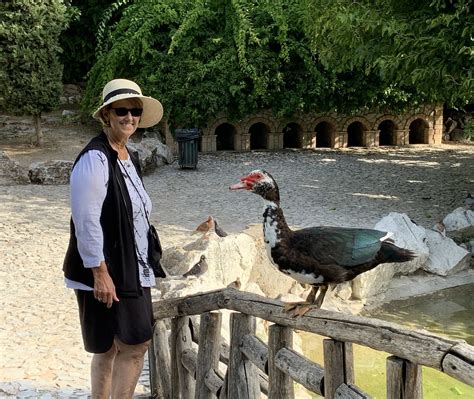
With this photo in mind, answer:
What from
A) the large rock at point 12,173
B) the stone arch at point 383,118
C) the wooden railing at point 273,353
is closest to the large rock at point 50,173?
the large rock at point 12,173

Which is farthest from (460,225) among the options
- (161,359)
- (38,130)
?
(38,130)

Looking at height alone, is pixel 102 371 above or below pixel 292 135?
below

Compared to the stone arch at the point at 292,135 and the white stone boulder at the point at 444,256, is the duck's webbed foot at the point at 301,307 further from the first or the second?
the stone arch at the point at 292,135

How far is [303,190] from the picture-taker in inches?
520

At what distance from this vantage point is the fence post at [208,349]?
13.7 ft

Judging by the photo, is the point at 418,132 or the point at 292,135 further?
the point at 418,132

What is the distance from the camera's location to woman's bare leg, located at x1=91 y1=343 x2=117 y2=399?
3.72 meters

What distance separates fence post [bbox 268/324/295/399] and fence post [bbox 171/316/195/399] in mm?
1171

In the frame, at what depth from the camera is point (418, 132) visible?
20.1 meters

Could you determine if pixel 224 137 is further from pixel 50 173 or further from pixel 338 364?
pixel 338 364

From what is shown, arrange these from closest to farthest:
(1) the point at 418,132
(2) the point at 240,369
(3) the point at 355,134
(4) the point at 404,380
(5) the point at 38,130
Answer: (4) the point at 404,380
(2) the point at 240,369
(5) the point at 38,130
(3) the point at 355,134
(1) the point at 418,132

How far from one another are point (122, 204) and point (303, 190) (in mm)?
9940

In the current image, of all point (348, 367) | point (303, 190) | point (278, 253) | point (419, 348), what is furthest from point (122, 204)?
point (303, 190)

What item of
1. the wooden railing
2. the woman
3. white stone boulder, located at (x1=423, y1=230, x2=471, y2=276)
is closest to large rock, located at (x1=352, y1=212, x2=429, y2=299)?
white stone boulder, located at (x1=423, y1=230, x2=471, y2=276)
